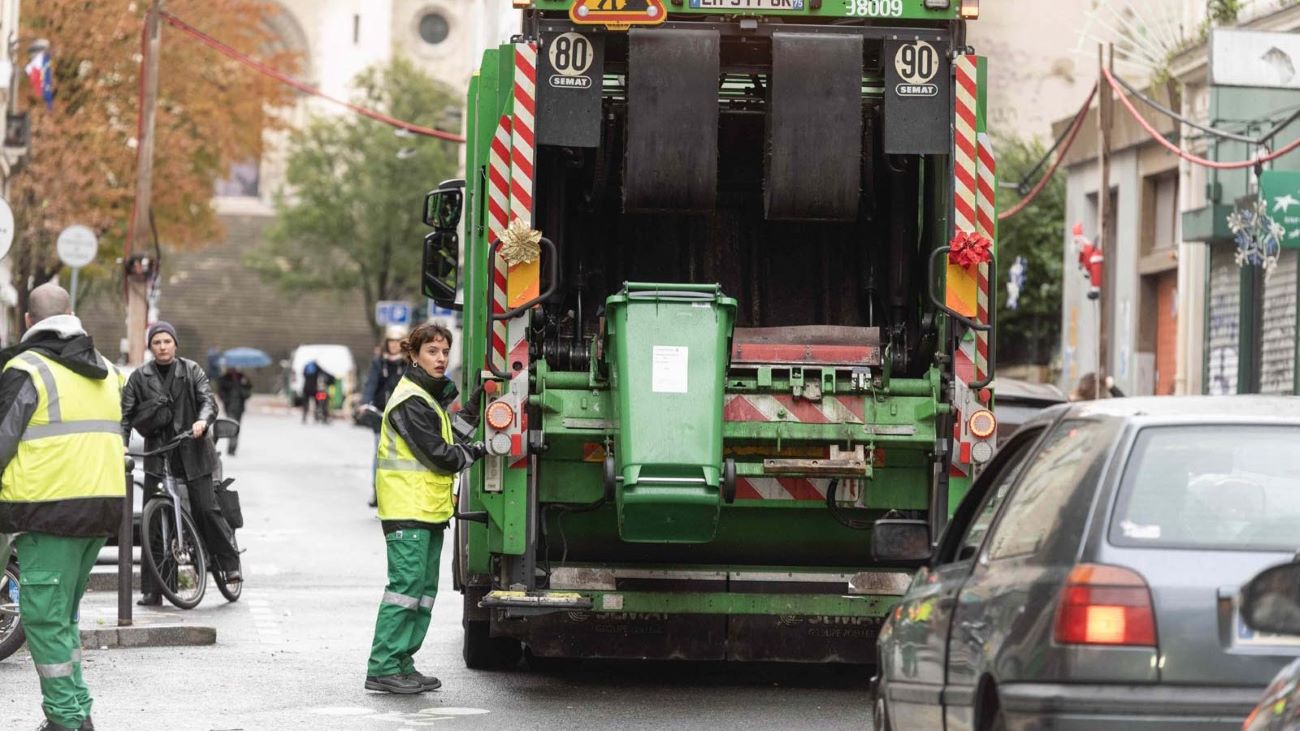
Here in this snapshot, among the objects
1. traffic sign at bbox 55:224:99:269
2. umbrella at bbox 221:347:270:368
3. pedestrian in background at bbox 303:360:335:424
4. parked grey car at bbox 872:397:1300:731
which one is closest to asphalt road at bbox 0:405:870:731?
parked grey car at bbox 872:397:1300:731

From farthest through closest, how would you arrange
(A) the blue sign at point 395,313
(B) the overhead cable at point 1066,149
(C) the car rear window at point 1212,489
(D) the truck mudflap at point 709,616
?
(A) the blue sign at point 395,313 < (B) the overhead cable at point 1066,149 < (D) the truck mudflap at point 709,616 < (C) the car rear window at point 1212,489

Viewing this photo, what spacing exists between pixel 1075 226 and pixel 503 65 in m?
24.4

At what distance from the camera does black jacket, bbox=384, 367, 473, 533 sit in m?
10.3

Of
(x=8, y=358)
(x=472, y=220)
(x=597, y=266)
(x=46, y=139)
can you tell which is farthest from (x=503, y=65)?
(x=46, y=139)

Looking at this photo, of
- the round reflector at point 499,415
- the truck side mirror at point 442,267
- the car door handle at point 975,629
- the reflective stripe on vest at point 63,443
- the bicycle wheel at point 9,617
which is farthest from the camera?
the truck side mirror at point 442,267

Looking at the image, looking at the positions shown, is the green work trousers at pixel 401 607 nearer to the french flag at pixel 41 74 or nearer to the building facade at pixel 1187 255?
the building facade at pixel 1187 255

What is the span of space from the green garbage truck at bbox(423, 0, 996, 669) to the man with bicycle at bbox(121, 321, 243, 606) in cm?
364

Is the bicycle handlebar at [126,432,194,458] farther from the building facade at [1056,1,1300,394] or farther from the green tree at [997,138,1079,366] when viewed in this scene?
the green tree at [997,138,1079,366]

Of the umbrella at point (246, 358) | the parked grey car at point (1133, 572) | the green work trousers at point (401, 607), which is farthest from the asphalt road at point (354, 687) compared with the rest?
the umbrella at point (246, 358)

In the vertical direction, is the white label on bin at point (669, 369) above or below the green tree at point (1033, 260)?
below

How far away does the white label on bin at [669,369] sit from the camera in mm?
9648

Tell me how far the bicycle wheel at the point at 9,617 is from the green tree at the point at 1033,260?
29606 millimetres

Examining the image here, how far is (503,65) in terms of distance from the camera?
34.1ft

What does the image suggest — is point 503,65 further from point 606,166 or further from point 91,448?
point 91,448
